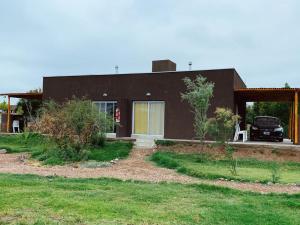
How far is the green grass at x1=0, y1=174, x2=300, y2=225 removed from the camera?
259 inches

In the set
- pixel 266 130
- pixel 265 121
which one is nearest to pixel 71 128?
pixel 266 130

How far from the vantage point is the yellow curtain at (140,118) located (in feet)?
83.1

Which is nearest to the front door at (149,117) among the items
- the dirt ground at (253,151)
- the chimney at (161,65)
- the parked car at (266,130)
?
the chimney at (161,65)

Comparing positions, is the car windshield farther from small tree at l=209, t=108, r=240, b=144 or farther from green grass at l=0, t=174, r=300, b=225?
green grass at l=0, t=174, r=300, b=225

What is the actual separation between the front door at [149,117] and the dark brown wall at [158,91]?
0.33 m

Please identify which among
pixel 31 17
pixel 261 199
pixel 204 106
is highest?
pixel 31 17

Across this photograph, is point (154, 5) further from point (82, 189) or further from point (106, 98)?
point (106, 98)

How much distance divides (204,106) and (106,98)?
31.1 feet

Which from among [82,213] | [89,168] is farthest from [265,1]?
[82,213]

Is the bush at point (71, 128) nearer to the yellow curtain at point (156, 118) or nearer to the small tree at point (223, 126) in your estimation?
the small tree at point (223, 126)

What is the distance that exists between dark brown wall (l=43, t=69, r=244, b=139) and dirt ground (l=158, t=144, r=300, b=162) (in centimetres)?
348

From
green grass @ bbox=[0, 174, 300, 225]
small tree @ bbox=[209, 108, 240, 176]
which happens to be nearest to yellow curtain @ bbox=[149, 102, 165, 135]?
small tree @ bbox=[209, 108, 240, 176]

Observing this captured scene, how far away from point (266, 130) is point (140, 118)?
24.6ft

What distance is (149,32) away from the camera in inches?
837
